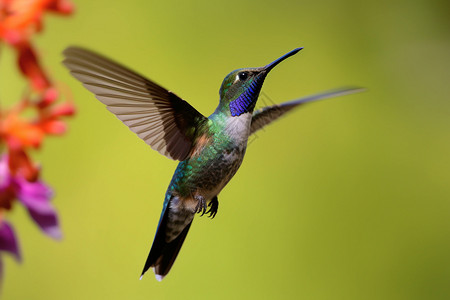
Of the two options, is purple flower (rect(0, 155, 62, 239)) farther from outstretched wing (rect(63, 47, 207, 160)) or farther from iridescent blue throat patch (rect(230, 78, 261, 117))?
iridescent blue throat patch (rect(230, 78, 261, 117))

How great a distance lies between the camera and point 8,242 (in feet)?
1.65

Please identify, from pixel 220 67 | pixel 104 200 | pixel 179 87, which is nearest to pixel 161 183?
pixel 104 200

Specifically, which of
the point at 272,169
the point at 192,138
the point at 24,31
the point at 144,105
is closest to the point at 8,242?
the point at 24,31

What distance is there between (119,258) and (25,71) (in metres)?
1.75

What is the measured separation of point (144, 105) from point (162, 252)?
33 centimetres

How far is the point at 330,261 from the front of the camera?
230 centimetres

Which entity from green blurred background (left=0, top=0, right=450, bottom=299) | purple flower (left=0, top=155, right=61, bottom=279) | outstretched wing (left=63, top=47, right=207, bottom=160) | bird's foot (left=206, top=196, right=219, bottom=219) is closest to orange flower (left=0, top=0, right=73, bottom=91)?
purple flower (left=0, top=155, right=61, bottom=279)

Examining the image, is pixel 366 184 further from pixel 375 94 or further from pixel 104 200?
pixel 104 200

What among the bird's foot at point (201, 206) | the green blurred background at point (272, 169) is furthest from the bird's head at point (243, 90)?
the green blurred background at point (272, 169)

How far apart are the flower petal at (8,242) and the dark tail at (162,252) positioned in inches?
22.8

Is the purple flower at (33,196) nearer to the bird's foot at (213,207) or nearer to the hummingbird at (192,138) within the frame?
the hummingbird at (192,138)

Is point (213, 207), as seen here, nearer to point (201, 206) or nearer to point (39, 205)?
point (201, 206)

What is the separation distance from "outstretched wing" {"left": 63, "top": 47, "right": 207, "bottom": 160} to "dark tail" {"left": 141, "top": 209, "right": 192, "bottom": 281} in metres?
0.16

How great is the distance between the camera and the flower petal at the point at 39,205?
20.1 inches
